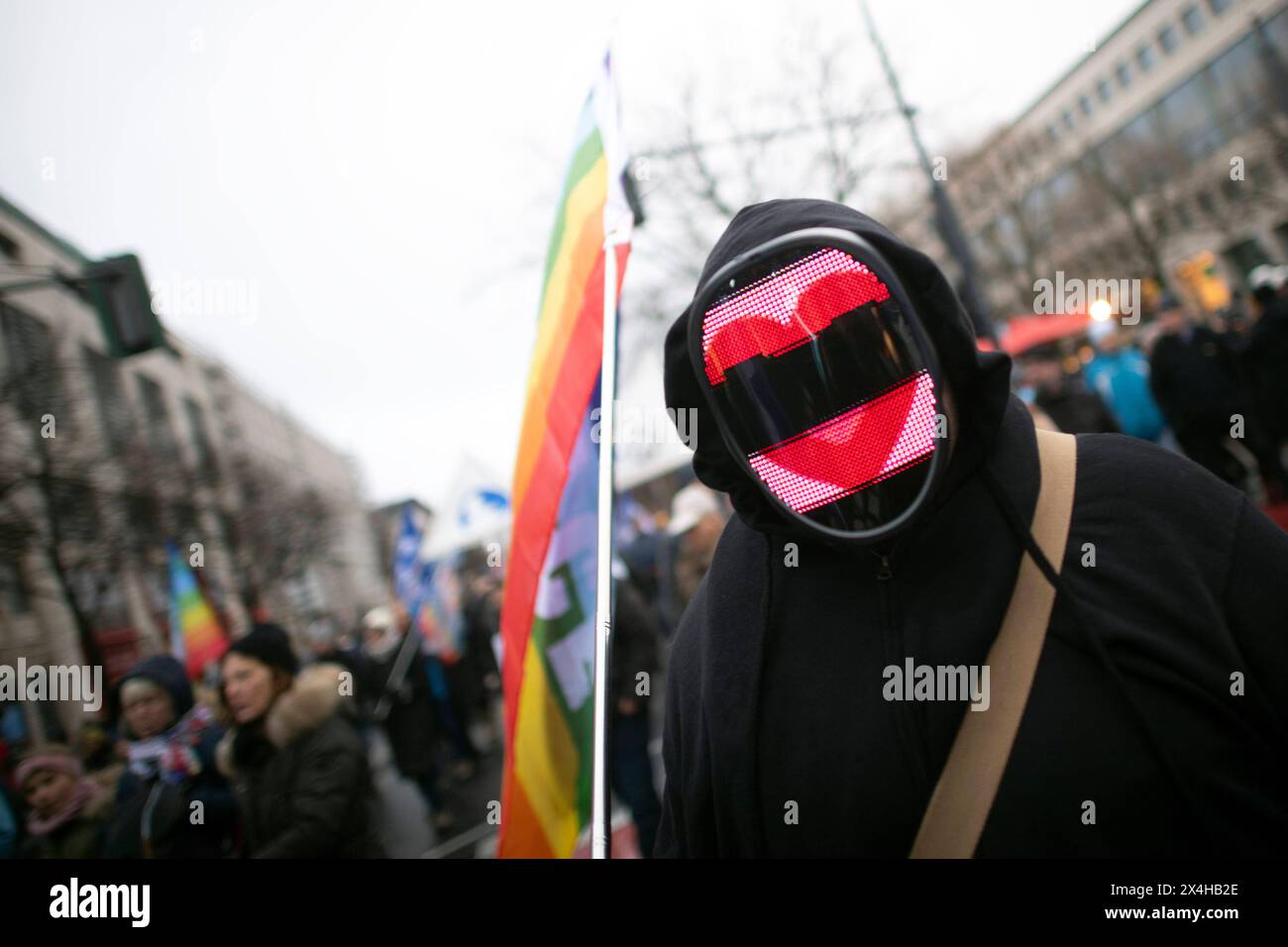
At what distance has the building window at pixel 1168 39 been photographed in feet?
122

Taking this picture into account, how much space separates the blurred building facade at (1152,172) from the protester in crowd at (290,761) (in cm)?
3049

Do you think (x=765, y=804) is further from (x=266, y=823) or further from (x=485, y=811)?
(x=485, y=811)

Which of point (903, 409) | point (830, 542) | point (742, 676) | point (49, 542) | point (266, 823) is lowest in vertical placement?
point (266, 823)

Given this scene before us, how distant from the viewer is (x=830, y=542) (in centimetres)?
125

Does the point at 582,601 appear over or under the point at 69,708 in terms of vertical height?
over

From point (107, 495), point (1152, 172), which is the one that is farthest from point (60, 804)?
point (1152, 172)

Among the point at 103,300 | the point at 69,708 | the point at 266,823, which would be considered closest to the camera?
the point at 266,823

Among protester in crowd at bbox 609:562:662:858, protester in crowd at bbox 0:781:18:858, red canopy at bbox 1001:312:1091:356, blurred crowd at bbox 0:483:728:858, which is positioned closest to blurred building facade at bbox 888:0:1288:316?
red canopy at bbox 1001:312:1091:356

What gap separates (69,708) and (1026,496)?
25870 mm

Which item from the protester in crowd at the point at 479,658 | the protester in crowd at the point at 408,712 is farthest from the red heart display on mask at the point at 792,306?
the protester in crowd at the point at 479,658

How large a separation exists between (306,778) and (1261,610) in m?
3.11

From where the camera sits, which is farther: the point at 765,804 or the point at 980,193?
the point at 980,193

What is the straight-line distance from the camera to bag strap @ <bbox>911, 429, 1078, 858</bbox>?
110 centimetres

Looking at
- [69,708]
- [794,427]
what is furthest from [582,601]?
[69,708]
